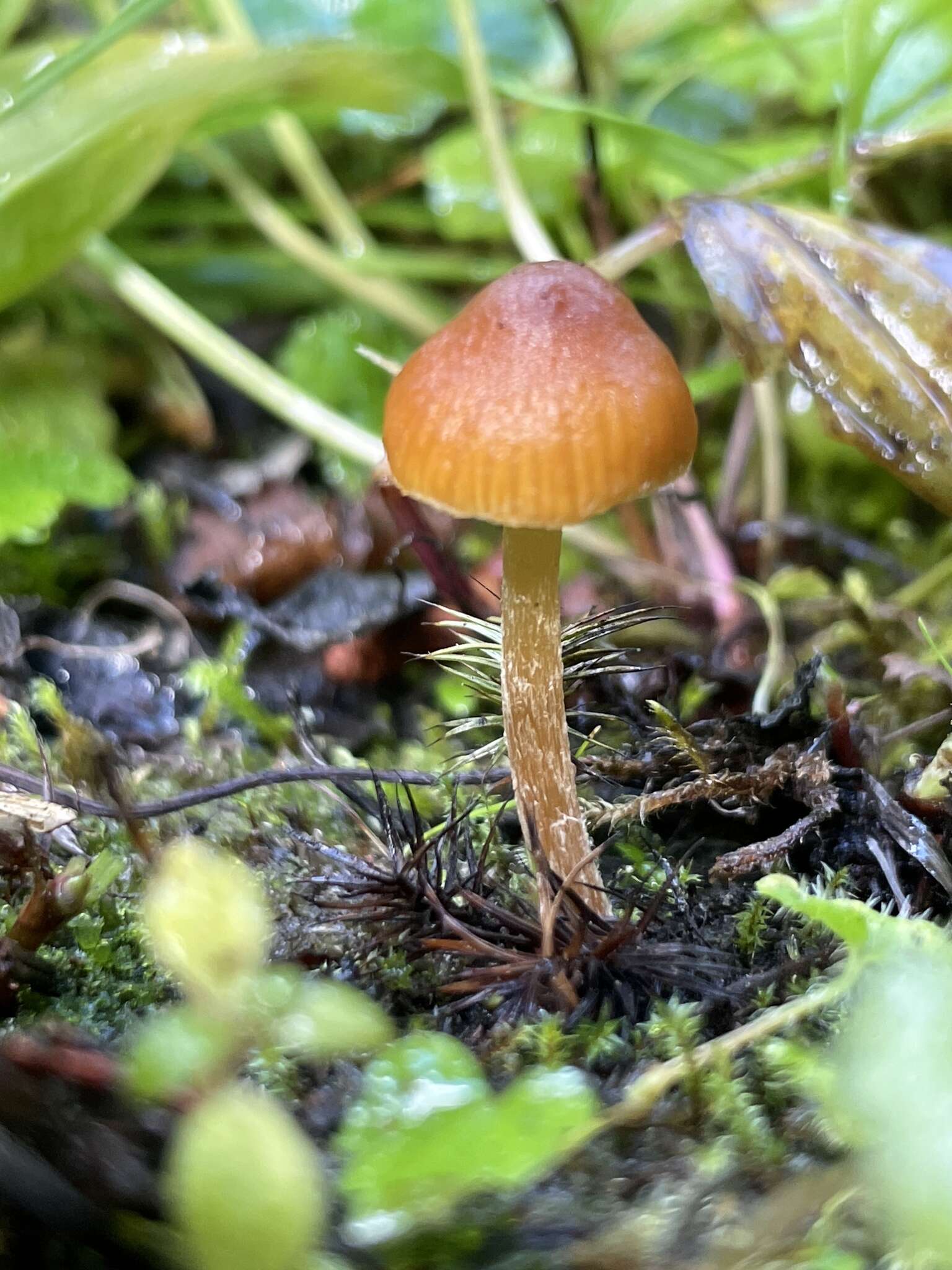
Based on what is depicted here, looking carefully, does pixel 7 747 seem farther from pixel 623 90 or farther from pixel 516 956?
pixel 623 90

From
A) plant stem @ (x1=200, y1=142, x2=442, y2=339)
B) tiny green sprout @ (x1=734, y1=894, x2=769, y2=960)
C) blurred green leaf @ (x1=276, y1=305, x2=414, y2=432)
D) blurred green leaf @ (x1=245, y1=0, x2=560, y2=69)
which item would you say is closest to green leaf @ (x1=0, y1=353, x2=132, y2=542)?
blurred green leaf @ (x1=276, y1=305, x2=414, y2=432)

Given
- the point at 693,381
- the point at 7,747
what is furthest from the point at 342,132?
the point at 7,747

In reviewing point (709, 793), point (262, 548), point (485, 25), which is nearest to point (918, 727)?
point (709, 793)

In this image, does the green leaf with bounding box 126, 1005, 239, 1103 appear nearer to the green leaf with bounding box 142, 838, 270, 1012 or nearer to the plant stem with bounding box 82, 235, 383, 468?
the green leaf with bounding box 142, 838, 270, 1012

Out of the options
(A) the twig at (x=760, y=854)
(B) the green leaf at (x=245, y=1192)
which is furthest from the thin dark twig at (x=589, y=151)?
(B) the green leaf at (x=245, y=1192)

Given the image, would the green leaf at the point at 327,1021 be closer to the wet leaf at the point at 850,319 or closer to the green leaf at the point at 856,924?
the green leaf at the point at 856,924
